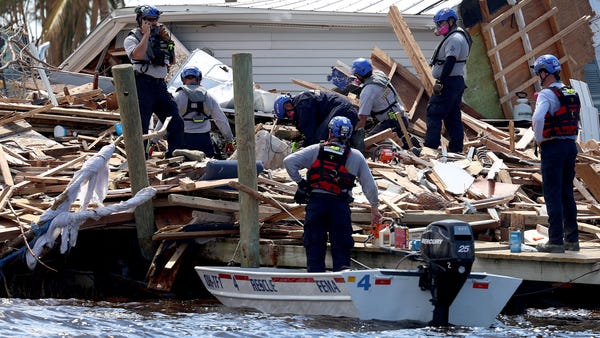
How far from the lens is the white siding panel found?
22109 mm

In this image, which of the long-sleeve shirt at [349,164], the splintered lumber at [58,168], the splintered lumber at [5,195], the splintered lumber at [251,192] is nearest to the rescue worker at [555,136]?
the long-sleeve shirt at [349,164]

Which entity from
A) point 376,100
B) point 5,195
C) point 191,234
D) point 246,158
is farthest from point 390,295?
point 376,100

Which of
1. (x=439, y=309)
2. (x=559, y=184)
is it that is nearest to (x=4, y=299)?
(x=439, y=309)

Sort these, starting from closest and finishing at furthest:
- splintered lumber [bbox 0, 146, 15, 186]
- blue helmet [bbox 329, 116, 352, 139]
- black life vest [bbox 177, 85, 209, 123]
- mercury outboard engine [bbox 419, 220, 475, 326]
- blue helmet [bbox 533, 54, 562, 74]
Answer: mercury outboard engine [bbox 419, 220, 475, 326], blue helmet [bbox 329, 116, 352, 139], blue helmet [bbox 533, 54, 562, 74], splintered lumber [bbox 0, 146, 15, 186], black life vest [bbox 177, 85, 209, 123]

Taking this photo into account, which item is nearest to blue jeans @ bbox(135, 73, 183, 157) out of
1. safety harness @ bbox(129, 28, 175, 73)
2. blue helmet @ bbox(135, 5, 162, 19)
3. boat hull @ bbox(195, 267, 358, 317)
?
safety harness @ bbox(129, 28, 175, 73)

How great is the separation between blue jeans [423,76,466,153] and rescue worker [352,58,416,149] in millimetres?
476

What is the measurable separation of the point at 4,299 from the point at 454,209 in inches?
204

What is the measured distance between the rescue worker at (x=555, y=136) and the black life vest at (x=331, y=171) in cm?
206

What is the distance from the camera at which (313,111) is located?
15234 millimetres

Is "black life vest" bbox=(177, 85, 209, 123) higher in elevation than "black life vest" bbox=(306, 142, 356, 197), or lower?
higher

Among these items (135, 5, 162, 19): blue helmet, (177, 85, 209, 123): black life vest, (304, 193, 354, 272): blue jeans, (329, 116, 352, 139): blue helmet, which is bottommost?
(304, 193, 354, 272): blue jeans

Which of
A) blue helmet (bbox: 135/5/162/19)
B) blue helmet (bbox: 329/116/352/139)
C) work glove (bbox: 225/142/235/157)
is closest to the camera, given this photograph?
blue helmet (bbox: 329/116/352/139)

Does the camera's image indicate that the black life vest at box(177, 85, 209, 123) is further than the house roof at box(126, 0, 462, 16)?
No

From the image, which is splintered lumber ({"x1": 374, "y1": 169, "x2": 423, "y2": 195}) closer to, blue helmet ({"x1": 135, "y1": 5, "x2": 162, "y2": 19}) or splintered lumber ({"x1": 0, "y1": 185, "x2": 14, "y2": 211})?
blue helmet ({"x1": 135, "y1": 5, "x2": 162, "y2": 19})
